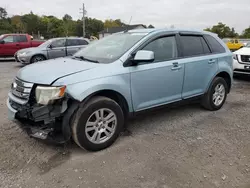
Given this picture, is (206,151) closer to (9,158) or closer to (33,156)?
(33,156)

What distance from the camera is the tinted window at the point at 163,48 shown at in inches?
148

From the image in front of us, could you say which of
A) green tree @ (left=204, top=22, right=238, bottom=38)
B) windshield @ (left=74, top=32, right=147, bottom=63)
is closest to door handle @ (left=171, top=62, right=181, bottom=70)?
windshield @ (left=74, top=32, right=147, bottom=63)

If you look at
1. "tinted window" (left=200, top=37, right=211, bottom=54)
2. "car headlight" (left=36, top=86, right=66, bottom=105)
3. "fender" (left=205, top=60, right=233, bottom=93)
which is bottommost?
"car headlight" (left=36, top=86, right=66, bottom=105)

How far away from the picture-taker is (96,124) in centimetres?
316

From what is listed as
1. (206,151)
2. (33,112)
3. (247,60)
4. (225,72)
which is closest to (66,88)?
(33,112)

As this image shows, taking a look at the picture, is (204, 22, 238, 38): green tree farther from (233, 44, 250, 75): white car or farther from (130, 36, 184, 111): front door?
(130, 36, 184, 111): front door

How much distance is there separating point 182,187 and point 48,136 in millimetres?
1672

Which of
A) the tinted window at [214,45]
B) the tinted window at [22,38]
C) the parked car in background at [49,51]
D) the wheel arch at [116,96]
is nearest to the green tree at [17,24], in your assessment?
the tinted window at [22,38]

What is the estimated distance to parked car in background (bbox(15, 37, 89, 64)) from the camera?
36.8 feet

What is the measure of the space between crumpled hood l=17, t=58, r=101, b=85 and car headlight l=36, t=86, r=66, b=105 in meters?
Result: 0.09

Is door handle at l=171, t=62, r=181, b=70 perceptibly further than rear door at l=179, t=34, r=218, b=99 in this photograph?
No

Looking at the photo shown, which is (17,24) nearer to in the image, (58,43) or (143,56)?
(58,43)

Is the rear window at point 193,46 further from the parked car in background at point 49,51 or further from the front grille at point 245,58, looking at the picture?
the parked car in background at point 49,51

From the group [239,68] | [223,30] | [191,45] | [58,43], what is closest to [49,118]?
[191,45]
